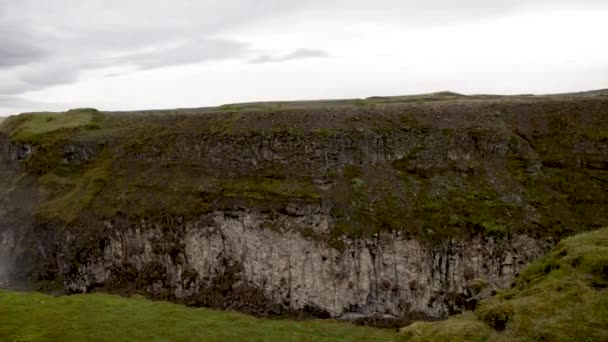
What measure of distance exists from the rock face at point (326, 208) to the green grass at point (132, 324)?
825cm

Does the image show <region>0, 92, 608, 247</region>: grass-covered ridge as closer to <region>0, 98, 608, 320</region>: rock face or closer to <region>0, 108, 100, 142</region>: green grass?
<region>0, 98, 608, 320</region>: rock face

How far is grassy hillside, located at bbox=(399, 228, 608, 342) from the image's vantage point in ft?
48.9

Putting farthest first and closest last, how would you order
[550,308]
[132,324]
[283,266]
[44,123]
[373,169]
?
[44,123]
[373,169]
[283,266]
[132,324]
[550,308]

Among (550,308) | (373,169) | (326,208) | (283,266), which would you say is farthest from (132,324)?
(373,169)

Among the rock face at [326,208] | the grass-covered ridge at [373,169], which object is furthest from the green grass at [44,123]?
the rock face at [326,208]

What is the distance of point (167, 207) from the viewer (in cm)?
5619

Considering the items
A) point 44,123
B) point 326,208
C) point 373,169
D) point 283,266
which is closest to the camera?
point 283,266

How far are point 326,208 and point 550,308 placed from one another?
3436cm

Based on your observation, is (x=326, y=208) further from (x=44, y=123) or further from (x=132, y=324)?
(x=44, y=123)

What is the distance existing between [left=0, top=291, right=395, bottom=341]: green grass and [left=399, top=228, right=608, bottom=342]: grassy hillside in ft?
59.9

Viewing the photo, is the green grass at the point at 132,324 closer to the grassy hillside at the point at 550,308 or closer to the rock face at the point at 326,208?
the rock face at the point at 326,208

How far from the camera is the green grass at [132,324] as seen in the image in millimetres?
32250

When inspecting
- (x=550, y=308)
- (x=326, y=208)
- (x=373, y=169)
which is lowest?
(x=326, y=208)

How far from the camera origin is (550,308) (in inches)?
663
